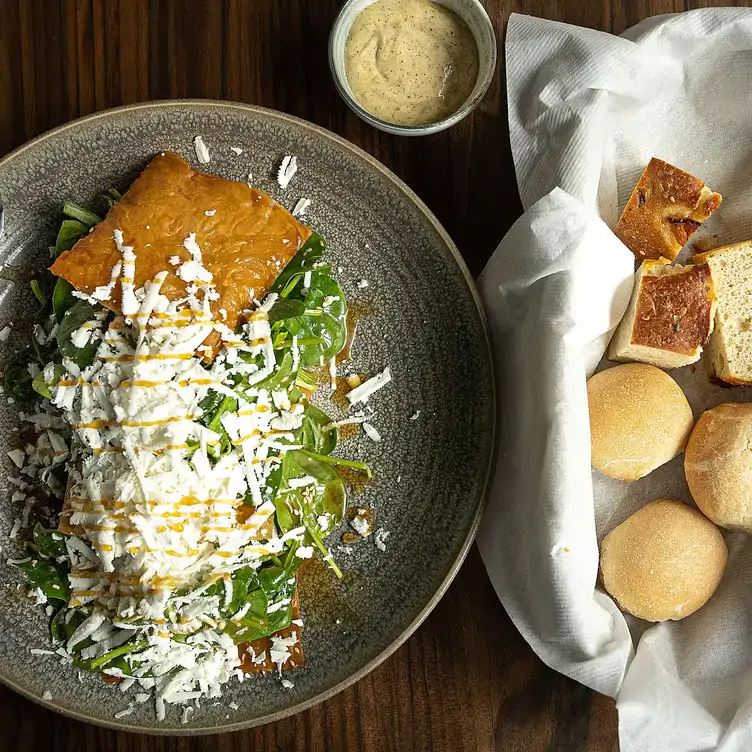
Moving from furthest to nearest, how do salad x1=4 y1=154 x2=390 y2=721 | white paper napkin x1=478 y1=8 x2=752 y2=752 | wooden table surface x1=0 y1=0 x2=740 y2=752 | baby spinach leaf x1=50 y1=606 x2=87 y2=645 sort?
wooden table surface x1=0 y1=0 x2=740 y2=752 → baby spinach leaf x1=50 y1=606 x2=87 y2=645 → white paper napkin x1=478 y1=8 x2=752 y2=752 → salad x1=4 y1=154 x2=390 y2=721

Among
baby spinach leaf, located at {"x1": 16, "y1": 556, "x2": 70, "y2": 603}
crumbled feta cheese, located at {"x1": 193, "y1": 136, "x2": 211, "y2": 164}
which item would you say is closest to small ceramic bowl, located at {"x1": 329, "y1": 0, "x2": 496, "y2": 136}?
crumbled feta cheese, located at {"x1": 193, "y1": 136, "x2": 211, "y2": 164}

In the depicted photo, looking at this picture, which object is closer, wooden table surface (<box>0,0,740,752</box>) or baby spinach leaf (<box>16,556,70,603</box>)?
baby spinach leaf (<box>16,556,70,603</box>)

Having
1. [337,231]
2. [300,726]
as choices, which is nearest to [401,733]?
[300,726]

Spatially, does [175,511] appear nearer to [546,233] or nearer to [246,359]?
[246,359]

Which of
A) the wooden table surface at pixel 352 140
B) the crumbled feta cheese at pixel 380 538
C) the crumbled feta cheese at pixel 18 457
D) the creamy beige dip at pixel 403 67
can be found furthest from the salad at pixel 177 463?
the creamy beige dip at pixel 403 67

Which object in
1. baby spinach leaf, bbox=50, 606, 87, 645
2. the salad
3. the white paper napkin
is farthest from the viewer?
baby spinach leaf, bbox=50, 606, 87, 645

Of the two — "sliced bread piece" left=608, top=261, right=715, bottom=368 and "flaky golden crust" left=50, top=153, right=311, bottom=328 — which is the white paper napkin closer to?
"sliced bread piece" left=608, top=261, right=715, bottom=368
